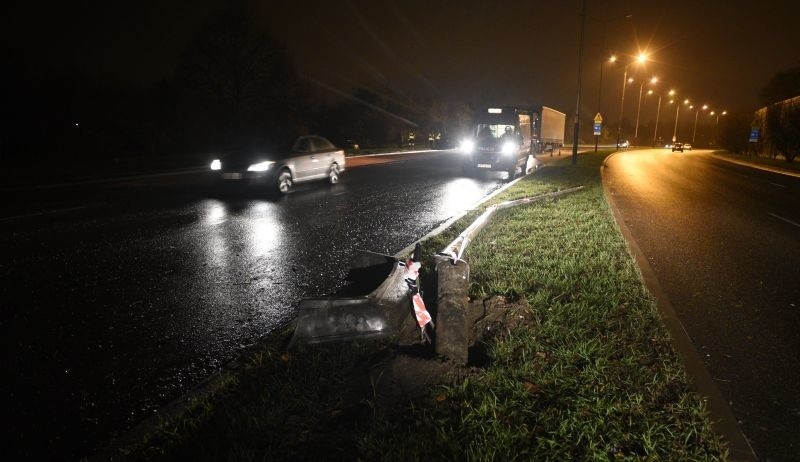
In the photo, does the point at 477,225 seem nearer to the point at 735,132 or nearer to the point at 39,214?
the point at 39,214

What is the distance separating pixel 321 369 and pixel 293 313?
1395 mm

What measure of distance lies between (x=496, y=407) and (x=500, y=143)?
52.7 ft

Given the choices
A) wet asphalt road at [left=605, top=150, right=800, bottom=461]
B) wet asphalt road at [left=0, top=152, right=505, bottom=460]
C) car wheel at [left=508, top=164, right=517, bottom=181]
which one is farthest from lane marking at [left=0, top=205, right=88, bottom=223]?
car wheel at [left=508, top=164, right=517, bottom=181]

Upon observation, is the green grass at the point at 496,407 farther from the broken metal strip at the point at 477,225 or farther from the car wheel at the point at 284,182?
A: the car wheel at the point at 284,182

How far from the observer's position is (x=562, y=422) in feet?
9.09

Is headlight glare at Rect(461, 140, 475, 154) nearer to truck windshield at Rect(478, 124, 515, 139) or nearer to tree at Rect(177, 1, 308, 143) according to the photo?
truck windshield at Rect(478, 124, 515, 139)

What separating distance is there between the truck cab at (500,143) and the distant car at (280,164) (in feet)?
20.6

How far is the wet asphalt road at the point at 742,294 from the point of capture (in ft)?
10.2

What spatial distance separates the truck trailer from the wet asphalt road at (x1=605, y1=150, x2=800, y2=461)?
662 centimetres

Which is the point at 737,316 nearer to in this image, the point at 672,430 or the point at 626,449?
the point at 672,430

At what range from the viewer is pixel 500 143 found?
1792 centimetres

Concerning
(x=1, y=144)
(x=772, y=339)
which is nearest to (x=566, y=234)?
(x=772, y=339)

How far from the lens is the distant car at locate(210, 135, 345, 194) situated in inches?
504

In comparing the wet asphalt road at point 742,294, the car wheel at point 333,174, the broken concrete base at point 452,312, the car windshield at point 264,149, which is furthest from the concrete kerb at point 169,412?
the car wheel at point 333,174
